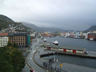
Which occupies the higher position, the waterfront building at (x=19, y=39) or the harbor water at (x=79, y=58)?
the waterfront building at (x=19, y=39)

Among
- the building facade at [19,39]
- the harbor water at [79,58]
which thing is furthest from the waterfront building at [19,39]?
the harbor water at [79,58]

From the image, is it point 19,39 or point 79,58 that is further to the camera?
point 19,39

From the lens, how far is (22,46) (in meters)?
31.7

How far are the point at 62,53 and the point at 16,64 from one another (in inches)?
701

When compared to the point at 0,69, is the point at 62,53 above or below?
below

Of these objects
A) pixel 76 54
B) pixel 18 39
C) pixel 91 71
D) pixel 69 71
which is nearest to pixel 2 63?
pixel 69 71

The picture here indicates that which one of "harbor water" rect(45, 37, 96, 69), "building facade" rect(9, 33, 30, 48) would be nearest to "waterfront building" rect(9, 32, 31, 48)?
"building facade" rect(9, 33, 30, 48)

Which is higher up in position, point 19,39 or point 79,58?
point 19,39

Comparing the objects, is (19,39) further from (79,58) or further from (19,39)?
(79,58)

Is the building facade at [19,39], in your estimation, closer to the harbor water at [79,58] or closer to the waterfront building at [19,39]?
the waterfront building at [19,39]

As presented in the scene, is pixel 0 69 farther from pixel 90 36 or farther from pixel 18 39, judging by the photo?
pixel 90 36

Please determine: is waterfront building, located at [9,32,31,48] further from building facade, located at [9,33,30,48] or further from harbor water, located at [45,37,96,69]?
harbor water, located at [45,37,96,69]

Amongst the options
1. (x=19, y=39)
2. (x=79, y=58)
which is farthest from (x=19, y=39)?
(x=79, y=58)

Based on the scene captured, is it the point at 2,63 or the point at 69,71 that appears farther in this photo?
the point at 69,71
